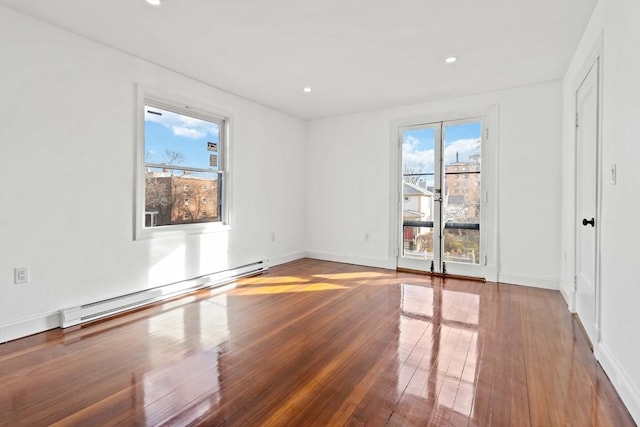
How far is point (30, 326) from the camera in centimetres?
262

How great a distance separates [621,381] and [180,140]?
171 inches

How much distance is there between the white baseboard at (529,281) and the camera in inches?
157

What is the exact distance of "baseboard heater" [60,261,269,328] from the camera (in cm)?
282

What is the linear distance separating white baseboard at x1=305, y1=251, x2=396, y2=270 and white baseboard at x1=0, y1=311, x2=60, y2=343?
385 centimetres

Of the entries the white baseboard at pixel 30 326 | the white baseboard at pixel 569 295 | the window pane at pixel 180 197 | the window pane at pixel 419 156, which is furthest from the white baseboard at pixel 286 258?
the white baseboard at pixel 569 295

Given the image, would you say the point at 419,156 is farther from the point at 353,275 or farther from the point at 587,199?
the point at 587,199

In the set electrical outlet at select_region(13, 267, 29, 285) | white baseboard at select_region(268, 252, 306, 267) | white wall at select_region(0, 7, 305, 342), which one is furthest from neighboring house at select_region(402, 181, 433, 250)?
electrical outlet at select_region(13, 267, 29, 285)

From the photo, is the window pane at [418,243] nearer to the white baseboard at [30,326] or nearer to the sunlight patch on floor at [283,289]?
the sunlight patch on floor at [283,289]

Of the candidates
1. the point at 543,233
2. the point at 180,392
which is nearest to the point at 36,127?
the point at 180,392

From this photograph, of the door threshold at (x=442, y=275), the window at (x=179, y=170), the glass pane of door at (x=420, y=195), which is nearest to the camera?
the window at (x=179, y=170)

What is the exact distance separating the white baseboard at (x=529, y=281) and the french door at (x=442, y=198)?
10.8 inches

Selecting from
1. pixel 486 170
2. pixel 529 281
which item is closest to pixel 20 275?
pixel 486 170

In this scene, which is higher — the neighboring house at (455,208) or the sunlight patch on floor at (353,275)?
the neighboring house at (455,208)

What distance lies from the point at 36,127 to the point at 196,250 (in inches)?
77.3
